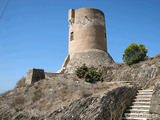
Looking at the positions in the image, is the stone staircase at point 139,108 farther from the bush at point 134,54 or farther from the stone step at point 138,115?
the bush at point 134,54

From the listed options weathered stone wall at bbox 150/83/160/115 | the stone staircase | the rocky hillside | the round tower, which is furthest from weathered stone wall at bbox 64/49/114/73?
weathered stone wall at bbox 150/83/160/115

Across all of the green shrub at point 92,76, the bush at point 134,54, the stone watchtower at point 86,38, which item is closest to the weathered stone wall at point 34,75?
the green shrub at point 92,76

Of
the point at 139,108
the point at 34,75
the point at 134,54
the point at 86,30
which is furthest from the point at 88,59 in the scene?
the point at 139,108

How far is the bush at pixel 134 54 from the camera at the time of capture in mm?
12789

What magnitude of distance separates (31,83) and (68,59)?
23.1 feet

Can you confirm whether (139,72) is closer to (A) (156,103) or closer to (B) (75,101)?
(A) (156,103)

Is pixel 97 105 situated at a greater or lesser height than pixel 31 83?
lesser

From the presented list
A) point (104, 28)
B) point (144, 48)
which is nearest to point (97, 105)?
point (144, 48)

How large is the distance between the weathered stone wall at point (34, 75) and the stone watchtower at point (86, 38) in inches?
154

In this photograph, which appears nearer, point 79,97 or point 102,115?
point 102,115

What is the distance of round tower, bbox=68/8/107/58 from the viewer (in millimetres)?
17422

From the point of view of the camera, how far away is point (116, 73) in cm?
1281

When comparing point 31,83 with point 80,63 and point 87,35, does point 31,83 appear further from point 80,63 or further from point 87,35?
point 87,35

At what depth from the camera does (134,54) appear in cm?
1316
